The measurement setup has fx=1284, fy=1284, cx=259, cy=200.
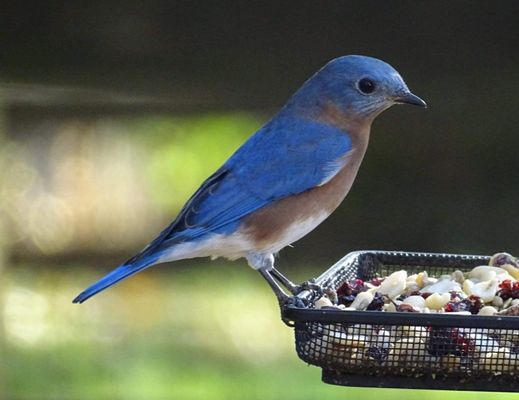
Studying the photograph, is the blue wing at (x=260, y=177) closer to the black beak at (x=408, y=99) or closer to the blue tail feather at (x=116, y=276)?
the blue tail feather at (x=116, y=276)

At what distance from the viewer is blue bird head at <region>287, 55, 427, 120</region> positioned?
457 cm

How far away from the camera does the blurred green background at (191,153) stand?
259 inches

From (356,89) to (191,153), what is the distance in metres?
2.25

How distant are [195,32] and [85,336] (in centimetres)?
176

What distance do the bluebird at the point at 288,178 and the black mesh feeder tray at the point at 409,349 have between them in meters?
0.71

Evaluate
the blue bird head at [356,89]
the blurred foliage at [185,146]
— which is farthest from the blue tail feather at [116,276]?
the blurred foliage at [185,146]

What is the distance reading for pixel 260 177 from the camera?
4.60 m

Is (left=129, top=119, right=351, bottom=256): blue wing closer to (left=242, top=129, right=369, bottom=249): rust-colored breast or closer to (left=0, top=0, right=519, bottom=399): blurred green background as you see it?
(left=242, top=129, right=369, bottom=249): rust-colored breast

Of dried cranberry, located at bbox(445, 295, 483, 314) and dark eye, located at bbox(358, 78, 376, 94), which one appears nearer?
dried cranberry, located at bbox(445, 295, 483, 314)

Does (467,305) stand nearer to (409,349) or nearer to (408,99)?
(409,349)

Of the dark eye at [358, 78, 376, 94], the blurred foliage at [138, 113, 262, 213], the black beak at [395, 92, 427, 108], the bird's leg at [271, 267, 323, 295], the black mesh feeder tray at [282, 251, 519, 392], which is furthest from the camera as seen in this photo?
the blurred foliage at [138, 113, 262, 213]

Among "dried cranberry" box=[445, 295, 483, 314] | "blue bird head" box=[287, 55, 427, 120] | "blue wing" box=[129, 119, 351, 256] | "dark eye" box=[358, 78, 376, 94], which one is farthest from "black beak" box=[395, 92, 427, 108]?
"dried cranberry" box=[445, 295, 483, 314]

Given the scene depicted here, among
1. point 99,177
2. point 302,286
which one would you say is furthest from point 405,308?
point 99,177

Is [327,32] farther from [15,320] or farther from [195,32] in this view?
[15,320]
